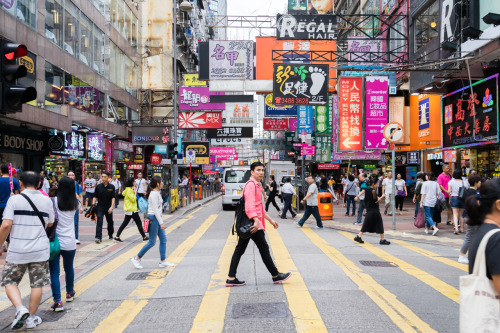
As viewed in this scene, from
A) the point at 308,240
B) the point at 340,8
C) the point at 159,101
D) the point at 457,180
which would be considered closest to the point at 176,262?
the point at 308,240

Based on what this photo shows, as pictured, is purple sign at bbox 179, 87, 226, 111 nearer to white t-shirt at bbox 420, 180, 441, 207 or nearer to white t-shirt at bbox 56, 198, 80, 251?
white t-shirt at bbox 420, 180, 441, 207

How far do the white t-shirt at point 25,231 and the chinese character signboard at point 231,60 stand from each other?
1565 centimetres

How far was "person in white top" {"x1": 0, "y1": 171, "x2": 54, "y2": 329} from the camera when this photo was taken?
4.97 m

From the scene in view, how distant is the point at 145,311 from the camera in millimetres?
5660

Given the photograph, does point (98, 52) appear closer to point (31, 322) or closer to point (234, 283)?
point (234, 283)

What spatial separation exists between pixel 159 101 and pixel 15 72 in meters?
38.8

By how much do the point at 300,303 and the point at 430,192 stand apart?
26.9 ft

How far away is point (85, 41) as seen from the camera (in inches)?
1014

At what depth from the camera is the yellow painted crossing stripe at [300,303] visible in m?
4.88

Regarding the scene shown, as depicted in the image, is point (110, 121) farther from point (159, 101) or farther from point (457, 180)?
point (457, 180)

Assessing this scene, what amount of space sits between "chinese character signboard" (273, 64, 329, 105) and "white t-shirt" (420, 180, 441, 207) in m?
6.46

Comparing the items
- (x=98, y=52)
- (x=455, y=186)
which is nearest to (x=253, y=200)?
(x=455, y=186)

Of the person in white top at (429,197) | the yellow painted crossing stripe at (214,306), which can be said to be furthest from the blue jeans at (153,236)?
the person in white top at (429,197)

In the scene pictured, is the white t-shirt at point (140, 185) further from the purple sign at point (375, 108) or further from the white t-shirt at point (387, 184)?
the purple sign at point (375, 108)
